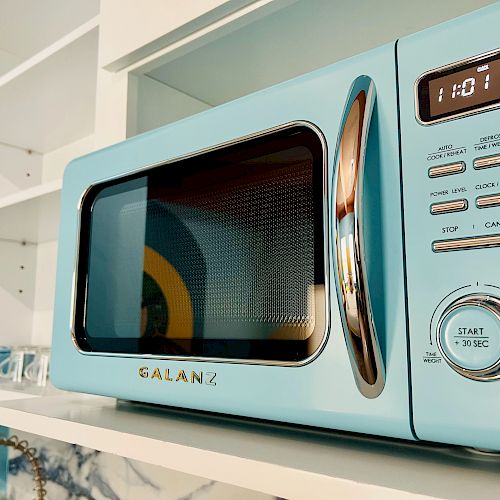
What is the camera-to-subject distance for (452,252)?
0.37 metres

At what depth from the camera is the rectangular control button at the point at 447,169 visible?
0.37 meters

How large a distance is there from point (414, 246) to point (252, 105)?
219mm

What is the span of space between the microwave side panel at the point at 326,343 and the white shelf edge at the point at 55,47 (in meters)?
0.40

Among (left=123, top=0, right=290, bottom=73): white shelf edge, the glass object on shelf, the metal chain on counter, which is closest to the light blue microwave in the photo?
(left=123, top=0, right=290, bottom=73): white shelf edge

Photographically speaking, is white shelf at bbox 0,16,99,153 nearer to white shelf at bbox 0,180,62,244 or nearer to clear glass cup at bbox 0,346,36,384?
white shelf at bbox 0,180,62,244

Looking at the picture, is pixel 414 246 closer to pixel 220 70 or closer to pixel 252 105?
pixel 252 105

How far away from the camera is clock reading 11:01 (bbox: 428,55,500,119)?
0.37 meters

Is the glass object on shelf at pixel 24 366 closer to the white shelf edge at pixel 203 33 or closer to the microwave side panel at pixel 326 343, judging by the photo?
the microwave side panel at pixel 326 343

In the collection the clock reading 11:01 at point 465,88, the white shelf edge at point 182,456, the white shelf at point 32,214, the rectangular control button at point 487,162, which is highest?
the white shelf at point 32,214

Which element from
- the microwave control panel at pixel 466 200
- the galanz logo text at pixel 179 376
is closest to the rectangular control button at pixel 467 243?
the microwave control panel at pixel 466 200

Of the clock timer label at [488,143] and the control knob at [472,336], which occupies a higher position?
the clock timer label at [488,143]

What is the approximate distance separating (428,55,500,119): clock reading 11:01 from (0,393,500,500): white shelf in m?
0.25

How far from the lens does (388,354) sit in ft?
1.28

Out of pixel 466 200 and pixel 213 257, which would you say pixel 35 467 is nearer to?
pixel 213 257
